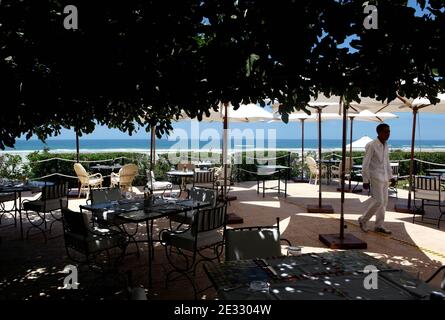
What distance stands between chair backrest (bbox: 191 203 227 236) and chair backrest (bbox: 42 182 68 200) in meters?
3.51

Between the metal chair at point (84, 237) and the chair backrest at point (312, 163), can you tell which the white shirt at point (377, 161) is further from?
the chair backrest at point (312, 163)

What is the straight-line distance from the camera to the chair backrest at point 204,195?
6.19m

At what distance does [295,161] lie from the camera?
16.0 m

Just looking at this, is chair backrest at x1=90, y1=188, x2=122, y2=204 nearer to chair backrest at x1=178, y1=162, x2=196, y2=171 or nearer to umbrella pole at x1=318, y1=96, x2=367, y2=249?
umbrella pole at x1=318, y1=96, x2=367, y2=249

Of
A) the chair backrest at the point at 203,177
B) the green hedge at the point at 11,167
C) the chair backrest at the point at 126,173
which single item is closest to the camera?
the chair backrest at the point at 203,177

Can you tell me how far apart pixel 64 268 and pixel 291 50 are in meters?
4.14

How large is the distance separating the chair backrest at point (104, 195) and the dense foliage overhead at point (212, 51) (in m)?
3.10

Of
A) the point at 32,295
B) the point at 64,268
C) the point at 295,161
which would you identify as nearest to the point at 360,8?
the point at 32,295

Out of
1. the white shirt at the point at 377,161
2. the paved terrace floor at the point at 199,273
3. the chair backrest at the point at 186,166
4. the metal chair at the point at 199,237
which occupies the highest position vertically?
the white shirt at the point at 377,161

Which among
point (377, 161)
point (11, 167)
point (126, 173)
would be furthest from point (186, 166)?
point (377, 161)

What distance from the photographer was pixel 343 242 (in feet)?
19.5
